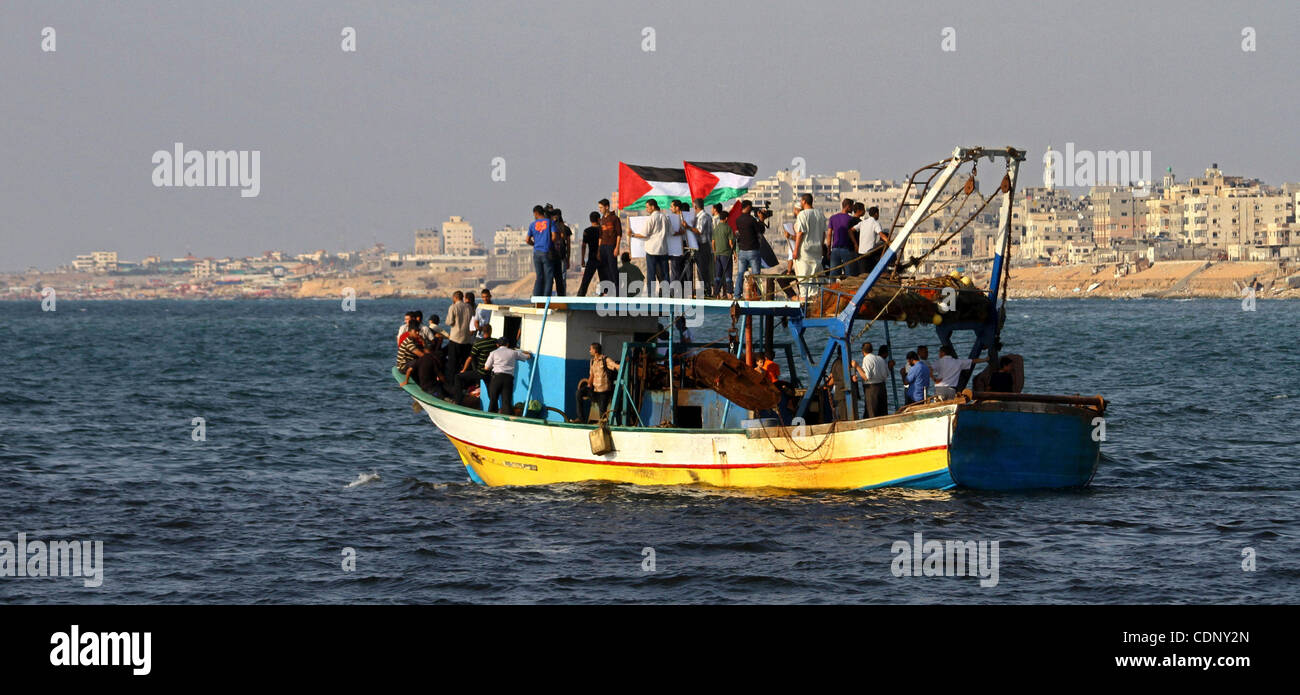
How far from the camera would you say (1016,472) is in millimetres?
21188

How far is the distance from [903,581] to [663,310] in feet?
23.0

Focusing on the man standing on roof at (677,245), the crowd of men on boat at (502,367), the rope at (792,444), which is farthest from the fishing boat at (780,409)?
the man standing on roof at (677,245)

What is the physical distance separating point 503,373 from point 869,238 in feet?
20.3

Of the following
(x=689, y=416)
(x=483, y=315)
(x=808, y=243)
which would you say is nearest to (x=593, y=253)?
(x=483, y=315)

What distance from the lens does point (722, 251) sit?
23.6 metres

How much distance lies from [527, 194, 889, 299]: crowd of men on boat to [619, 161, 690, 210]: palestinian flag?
18 cm

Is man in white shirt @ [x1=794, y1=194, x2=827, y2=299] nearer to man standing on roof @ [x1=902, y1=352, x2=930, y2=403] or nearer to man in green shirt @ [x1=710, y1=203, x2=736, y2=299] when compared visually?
man in green shirt @ [x1=710, y1=203, x2=736, y2=299]

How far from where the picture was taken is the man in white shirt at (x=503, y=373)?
944 inches

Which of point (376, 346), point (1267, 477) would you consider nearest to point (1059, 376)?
point (1267, 477)

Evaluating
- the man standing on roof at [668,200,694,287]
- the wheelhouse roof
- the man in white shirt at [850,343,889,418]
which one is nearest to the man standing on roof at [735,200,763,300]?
the wheelhouse roof

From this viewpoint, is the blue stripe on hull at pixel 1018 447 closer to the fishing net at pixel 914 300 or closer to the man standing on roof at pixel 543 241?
the fishing net at pixel 914 300

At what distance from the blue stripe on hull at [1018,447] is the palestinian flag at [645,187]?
6.85 metres

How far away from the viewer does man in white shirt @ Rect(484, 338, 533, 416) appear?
944 inches

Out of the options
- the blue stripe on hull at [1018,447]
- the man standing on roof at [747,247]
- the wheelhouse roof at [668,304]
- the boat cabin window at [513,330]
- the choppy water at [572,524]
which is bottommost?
the choppy water at [572,524]
